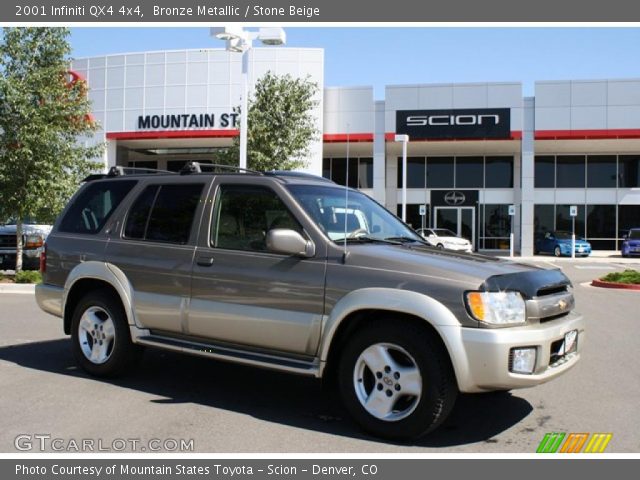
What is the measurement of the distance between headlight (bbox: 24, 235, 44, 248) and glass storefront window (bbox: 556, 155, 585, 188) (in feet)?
92.9

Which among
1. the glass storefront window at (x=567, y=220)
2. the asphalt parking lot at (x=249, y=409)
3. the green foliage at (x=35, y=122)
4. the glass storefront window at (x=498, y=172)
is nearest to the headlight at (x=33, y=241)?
the green foliage at (x=35, y=122)

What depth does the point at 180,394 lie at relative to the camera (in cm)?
559

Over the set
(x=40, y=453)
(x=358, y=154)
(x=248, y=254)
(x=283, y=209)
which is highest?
(x=358, y=154)

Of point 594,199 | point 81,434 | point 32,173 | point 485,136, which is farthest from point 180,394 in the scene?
point 594,199

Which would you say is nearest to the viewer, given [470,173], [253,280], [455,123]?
[253,280]

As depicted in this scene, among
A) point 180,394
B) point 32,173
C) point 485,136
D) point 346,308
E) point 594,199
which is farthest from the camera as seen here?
point 594,199

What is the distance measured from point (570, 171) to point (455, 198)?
21.9ft

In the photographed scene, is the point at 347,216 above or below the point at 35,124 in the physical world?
below

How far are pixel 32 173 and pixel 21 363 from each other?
10.3 m

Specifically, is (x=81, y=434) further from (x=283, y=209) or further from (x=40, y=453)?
(x=283, y=209)

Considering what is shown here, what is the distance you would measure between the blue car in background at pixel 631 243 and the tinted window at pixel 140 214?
3130 centimetres

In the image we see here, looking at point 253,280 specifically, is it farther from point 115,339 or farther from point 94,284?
point 94,284

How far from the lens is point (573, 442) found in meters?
4.45

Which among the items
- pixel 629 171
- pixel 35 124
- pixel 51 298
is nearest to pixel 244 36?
pixel 35 124
